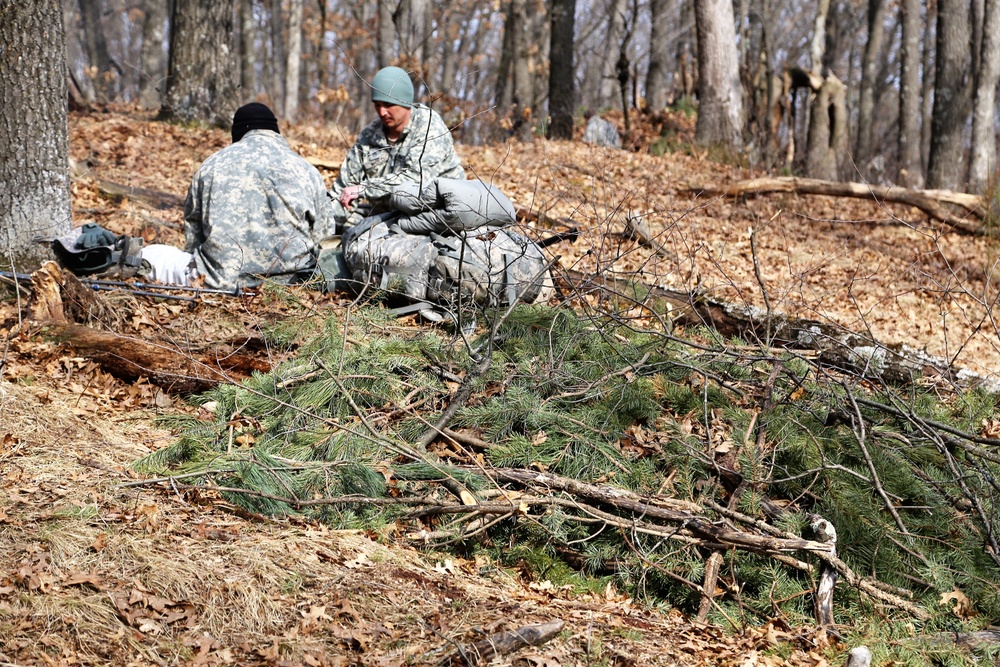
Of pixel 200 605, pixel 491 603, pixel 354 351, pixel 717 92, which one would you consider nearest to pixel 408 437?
pixel 354 351

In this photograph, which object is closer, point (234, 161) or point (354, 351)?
point (354, 351)

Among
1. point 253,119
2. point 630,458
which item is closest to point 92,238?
point 253,119

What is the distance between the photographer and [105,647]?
282 centimetres

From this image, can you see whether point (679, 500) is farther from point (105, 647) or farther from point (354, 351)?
point (105, 647)

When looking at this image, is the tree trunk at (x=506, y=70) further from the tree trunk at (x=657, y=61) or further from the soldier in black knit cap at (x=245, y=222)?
the soldier in black knit cap at (x=245, y=222)

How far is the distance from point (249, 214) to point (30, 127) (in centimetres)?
139

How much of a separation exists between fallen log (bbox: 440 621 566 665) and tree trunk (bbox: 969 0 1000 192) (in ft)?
34.4

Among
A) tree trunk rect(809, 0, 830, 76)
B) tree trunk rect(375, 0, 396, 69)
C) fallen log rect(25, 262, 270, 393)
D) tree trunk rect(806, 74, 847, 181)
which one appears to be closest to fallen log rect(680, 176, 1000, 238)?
tree trunk rect(806, 74, 847, 181)

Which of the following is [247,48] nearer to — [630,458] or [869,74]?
[869,74]

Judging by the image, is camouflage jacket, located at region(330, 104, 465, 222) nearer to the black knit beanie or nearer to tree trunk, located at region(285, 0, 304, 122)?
the black knit beanie

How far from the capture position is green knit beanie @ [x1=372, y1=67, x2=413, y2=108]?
6191mm

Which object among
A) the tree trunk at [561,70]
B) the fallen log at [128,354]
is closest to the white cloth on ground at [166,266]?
the fallen log at [128,354]

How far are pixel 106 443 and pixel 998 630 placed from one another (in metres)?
3.96

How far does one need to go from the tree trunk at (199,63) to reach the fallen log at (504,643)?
882 cm
